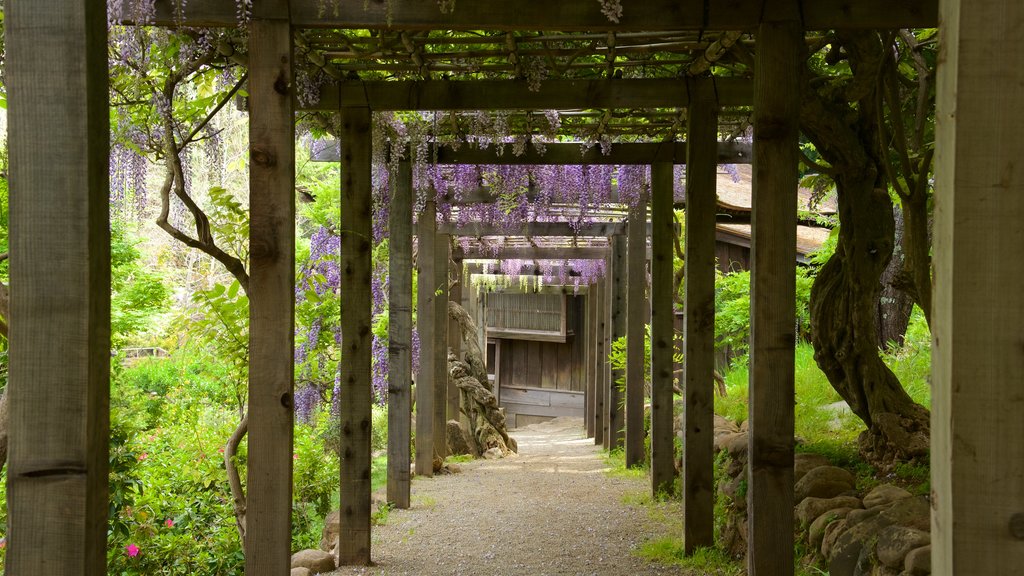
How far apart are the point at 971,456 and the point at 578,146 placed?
4.54m

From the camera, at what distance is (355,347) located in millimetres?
3953

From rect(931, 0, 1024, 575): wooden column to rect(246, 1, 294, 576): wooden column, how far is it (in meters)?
1.71

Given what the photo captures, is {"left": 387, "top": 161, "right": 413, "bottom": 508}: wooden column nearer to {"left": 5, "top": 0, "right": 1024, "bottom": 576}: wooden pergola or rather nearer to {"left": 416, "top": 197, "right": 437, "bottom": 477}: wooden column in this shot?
{"left": 5, "top": 0, "right": 1024, "bottom": 576}: wooden pergola

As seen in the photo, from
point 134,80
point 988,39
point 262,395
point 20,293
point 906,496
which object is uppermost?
point 134,80

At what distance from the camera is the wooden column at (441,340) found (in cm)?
773

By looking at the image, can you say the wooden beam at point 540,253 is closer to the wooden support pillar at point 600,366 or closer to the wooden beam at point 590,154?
the wooden support pillar at point 600,366

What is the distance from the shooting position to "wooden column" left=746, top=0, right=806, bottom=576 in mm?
2572

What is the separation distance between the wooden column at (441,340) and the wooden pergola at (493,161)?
7.18 feet

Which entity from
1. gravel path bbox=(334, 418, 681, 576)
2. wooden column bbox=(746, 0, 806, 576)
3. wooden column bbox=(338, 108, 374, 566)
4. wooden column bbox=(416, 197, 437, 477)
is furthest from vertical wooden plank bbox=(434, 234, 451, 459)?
wooden column bbox=(746, 0, 806, 576)

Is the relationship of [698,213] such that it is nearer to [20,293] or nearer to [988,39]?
[988,39]

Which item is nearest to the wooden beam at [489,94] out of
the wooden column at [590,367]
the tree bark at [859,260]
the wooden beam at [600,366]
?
the tree bark at [859,260]

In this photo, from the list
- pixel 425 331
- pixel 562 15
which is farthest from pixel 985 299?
pixel 425 331

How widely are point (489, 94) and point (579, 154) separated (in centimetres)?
159

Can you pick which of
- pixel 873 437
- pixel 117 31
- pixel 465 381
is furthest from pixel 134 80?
pixel 465 381
